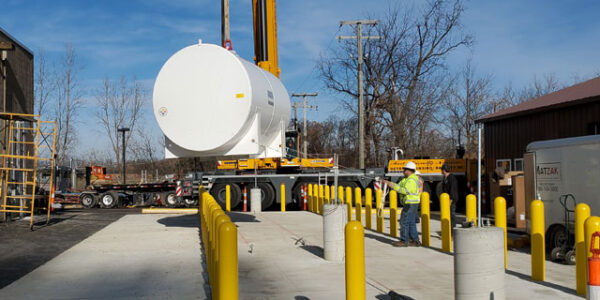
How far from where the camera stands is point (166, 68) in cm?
1134

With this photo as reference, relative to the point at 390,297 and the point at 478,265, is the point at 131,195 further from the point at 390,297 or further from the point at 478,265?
the point at 478,265

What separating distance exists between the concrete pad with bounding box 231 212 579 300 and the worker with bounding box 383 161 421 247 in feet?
0.90

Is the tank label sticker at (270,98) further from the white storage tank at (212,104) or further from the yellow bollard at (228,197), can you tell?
the yellow bollard at (228,197)

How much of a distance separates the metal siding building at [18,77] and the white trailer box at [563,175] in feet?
48.9

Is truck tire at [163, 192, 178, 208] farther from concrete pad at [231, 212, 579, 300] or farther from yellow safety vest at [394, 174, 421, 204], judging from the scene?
yellow safety vest at [394, 174, 421, 204]

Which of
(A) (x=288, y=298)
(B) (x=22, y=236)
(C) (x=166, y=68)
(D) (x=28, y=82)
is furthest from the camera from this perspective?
(D) (x=28, y=82)

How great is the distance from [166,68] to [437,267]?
638cm

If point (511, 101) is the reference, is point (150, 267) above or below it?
below

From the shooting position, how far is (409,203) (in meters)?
11.5

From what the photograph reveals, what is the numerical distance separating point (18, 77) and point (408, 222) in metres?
13.9

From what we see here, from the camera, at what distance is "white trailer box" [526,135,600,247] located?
9.78 m

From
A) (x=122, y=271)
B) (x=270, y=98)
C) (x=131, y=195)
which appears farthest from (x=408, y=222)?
(x=131, y=195)

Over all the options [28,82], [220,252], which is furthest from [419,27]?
[220,252]

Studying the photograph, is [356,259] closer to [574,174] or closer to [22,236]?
[574,174]
